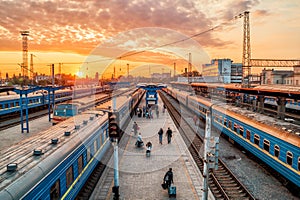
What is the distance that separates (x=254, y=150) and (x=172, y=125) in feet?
42.4

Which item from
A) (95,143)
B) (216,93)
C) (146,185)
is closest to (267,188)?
(146,185)

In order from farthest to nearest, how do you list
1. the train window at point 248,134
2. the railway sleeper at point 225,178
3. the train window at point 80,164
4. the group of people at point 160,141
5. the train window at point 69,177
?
1. the train window at point 248,134
2. the railway sleeper at point 225,178
3. the group of people at point 160,141
4. the train window at point 80,164
5. the train window at point 69,177

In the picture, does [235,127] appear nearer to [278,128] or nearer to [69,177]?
[278,128]

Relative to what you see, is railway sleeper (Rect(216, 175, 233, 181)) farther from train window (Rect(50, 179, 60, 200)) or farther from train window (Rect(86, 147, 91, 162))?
train window (Rect(50, 179, 60, 200))

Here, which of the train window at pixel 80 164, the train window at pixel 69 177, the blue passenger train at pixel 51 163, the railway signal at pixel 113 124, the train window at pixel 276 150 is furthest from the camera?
Result: the train window at pixel 276 150

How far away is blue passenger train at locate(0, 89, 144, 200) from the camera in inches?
227

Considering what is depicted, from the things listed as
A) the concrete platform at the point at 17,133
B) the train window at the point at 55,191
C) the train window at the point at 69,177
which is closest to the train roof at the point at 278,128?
the train window at the point at 69,177

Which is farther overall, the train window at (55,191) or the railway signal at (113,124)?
the railway signal at (113,124)

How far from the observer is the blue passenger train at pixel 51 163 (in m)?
5.77

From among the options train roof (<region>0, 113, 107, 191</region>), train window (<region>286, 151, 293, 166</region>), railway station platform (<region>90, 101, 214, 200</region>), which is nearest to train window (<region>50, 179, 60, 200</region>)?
train roof (<region>0, 113, 107, 191</region>)

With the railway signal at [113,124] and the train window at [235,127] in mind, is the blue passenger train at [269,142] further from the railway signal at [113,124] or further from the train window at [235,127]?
the railway signal at [113,124]

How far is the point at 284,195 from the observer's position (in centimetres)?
1100

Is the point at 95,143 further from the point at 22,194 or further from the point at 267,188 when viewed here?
the point at 267,188

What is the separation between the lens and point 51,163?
281 inches
